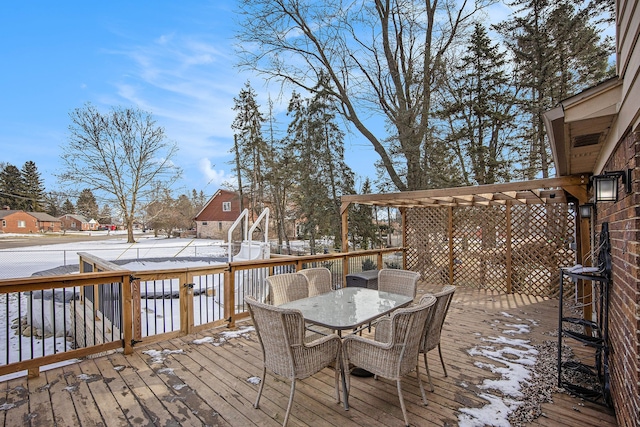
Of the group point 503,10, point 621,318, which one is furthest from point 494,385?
point 503,10

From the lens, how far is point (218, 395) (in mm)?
2514

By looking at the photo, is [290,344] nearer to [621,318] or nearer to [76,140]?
[621,318]

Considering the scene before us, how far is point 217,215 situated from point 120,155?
374 inches

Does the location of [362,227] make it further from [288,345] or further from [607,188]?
[288,345]

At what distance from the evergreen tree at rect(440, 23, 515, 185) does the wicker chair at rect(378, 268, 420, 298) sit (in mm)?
7196

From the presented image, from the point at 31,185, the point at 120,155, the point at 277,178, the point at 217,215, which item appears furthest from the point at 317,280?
the point at 31,185

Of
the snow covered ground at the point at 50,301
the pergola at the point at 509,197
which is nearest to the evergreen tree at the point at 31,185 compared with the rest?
the snow covered ground at the point at 50,301

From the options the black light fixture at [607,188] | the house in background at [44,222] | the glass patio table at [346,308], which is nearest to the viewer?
the black light fixture at [607,188]

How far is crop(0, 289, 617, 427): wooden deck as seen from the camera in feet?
7.22

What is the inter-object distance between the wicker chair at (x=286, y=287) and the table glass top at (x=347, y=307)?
33cm

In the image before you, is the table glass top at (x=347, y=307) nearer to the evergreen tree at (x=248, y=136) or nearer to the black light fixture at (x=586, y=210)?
the black light fixture at (x=586, y=210)

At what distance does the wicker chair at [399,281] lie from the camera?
12.0ft

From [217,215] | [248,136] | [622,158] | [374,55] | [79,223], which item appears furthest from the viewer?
[79,223]

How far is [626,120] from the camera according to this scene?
168cm
